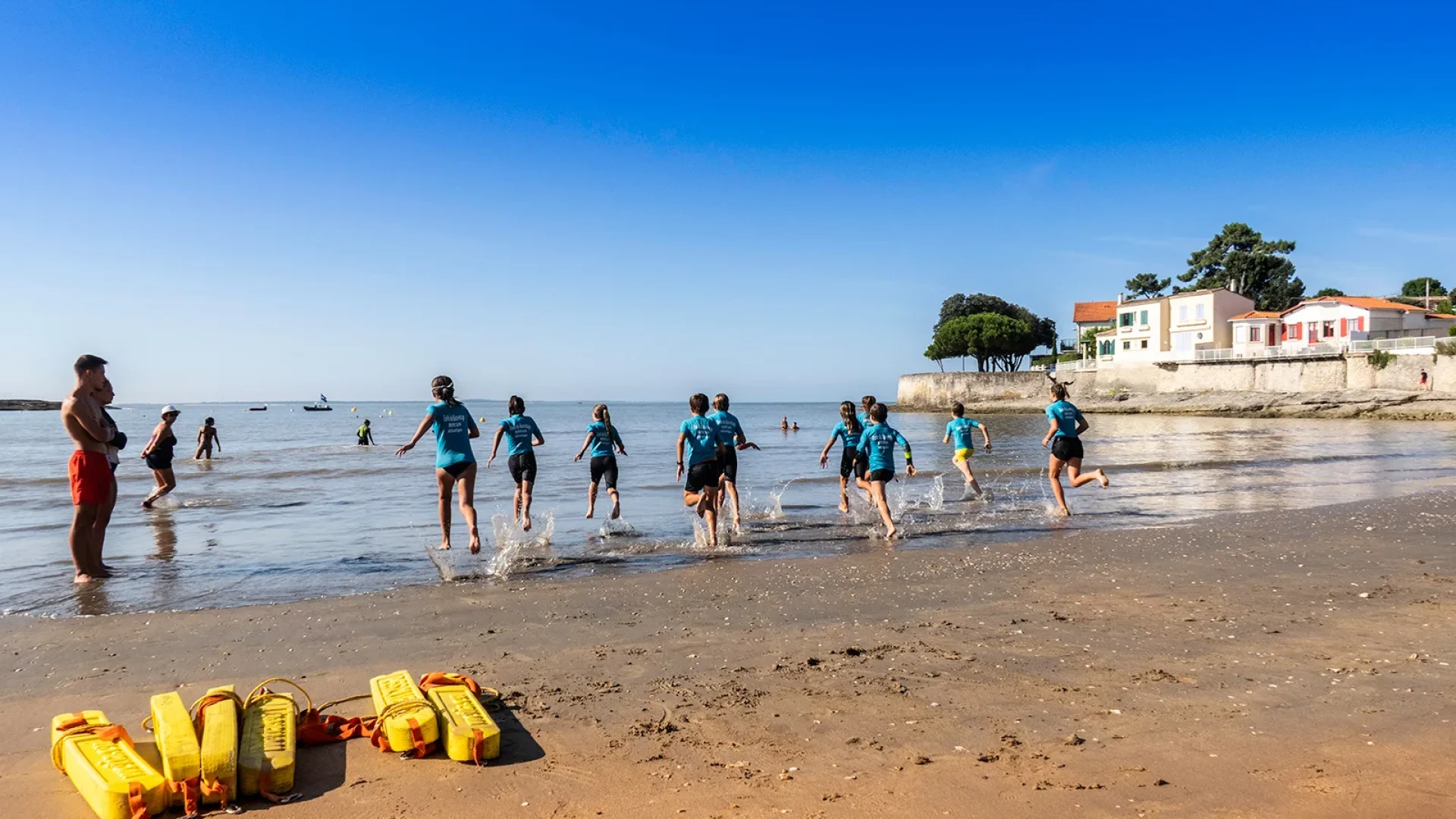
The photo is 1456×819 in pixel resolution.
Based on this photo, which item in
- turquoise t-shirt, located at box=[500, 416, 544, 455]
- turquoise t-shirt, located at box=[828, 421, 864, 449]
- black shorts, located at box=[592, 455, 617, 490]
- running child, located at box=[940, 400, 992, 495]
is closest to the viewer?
turquoise t-shirt, located at box=[500, 416, 544, 455]

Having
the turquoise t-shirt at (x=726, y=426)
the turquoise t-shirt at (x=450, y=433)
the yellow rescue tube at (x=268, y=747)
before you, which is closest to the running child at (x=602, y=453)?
the turquoise t-shirt at (x=726, y=426)

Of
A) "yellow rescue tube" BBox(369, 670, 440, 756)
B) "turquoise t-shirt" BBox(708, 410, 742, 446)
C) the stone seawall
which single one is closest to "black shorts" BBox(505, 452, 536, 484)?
"turquoise t-shirt" BBox(708, 410, 742, 446)

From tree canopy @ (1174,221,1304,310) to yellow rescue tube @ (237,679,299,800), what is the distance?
100189mm

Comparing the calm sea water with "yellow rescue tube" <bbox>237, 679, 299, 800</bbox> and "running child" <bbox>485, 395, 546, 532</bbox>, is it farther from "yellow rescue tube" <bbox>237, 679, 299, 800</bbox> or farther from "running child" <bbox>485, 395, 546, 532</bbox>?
"yellow rescue tube" <bbox>237, 679, 299, 800</bbox>

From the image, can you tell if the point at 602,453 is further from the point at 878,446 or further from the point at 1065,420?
the point at 1065,420

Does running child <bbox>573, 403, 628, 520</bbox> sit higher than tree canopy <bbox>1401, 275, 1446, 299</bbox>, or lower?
lower

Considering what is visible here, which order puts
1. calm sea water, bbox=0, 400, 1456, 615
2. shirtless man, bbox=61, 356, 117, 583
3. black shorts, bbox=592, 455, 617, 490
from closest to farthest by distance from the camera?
shirtless man, bbox=61, 356, 117, 583, calm sea water, bbox=0, 400, 1456, 615, black shorts, bbox=592, 455, 617, 490

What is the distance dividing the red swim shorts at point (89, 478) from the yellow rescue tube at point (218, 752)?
570 centimetres

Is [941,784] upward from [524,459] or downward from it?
downward

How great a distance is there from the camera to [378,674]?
5.54 meters

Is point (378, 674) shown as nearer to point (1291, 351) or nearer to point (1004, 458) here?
point (1004, 458)

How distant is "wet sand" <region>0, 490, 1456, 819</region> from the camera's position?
372 centimetres

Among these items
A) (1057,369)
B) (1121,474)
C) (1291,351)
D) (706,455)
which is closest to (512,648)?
(706,455)

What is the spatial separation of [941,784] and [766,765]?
2.51 feet
